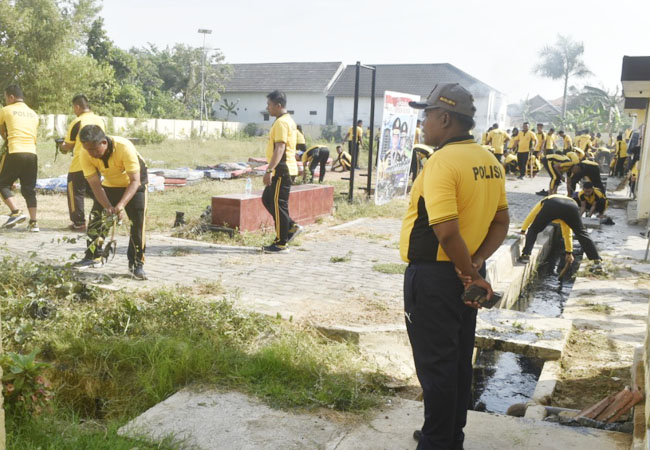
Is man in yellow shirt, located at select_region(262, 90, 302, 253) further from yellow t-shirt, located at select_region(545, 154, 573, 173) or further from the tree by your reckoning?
the tree

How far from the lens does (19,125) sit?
328 inches

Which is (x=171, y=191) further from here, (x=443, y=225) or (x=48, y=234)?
(x=443, y=225)

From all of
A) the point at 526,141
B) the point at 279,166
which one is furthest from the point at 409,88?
the point at 279,166

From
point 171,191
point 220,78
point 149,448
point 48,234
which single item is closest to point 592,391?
point 149,448

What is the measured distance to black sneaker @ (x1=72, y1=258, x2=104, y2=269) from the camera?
6.49 meters

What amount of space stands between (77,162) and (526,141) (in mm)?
17057

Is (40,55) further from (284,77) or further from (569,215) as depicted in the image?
(569,215)

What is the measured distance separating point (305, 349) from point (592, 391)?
227 cm

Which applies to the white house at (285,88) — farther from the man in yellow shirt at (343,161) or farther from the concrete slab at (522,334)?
the concrete slab at (522,334)

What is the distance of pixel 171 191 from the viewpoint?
44.8ft

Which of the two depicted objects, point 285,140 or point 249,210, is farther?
point 249,210

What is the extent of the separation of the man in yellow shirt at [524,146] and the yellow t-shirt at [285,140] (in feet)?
49.9

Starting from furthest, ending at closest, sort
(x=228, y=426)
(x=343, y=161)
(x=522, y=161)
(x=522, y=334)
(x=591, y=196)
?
(x=522, y=161), (x=343, y=161), (x=591, y=196), (x=522, y=334), (x=228, y=426)

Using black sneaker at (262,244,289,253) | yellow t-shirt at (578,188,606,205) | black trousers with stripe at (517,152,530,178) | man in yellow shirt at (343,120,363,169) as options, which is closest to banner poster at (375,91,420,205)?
man in yellow shirt at (343,120,363,169)
